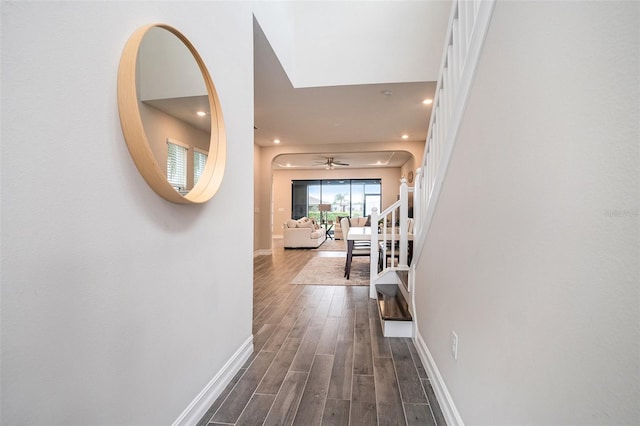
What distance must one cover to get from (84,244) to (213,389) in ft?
3.87

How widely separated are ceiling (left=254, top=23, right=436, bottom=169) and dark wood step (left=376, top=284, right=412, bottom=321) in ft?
8.13

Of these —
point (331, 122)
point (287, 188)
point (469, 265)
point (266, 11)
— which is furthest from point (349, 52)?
point (287, 188)

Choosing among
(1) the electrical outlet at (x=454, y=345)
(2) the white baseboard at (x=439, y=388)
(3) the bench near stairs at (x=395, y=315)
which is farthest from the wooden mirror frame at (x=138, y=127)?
(3) the bench near stairs at (x=395, y=315)

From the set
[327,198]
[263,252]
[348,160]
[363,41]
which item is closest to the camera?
[363,41]

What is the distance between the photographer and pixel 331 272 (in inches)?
202

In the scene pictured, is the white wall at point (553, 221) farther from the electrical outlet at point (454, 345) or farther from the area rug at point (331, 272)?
the area rug at point (331, 272)

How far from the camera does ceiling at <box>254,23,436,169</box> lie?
352cm

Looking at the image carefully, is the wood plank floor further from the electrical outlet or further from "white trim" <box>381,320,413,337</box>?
the electrical outlet

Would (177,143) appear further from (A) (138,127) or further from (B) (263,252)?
(B) (263,252)

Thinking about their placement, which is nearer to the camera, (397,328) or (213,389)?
(213,389)

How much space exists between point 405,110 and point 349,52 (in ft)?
4.70

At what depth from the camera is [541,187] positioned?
796 millimetres

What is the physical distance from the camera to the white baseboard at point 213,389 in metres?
1.39

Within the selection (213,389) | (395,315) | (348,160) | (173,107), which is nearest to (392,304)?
(395,315)
